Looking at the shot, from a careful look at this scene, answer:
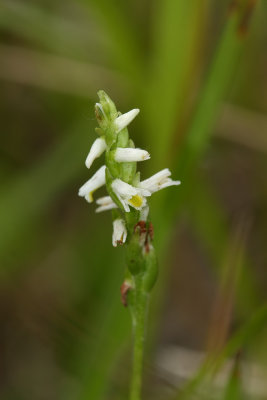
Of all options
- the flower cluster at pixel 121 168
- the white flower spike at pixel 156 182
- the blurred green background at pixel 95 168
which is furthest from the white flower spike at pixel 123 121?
the blurred green background at pixel 95 168

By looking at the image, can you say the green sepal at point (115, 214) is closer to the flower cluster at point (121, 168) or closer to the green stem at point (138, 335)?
the flower cluster at point (121, 168)

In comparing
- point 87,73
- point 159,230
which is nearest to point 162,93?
point 87,73

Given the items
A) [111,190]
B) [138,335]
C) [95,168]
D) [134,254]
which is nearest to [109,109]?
[111,190]

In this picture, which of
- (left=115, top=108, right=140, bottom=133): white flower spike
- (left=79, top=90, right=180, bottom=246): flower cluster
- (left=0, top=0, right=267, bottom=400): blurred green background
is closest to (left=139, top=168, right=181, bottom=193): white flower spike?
(left=79, top=90, right=180, bottom=246): flower cluster

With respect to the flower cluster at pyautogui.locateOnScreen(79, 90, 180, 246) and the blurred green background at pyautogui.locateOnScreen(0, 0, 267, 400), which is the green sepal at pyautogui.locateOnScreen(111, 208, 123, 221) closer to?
the flower cluster at pyautogui.locateOnScreen(79, 90, 180, 246)

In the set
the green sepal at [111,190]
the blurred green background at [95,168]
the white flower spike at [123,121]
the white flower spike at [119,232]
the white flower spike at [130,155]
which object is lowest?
the blurred green background at [95,168]

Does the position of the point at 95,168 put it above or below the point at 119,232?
below

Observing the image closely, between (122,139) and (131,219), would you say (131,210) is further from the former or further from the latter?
(122,139)
